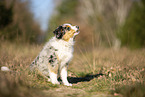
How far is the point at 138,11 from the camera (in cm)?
1348

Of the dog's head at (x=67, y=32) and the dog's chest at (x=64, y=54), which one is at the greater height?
the dog's head at (x=67, y=32)

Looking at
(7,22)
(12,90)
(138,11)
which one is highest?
(138,11)

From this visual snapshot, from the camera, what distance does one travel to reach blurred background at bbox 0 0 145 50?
939 centimetres

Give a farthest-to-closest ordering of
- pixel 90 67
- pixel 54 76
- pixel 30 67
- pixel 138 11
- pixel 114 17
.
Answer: pixel 114 17
pixel 138 11
pixel 90 67
pixel 30 67
pixel 54 76

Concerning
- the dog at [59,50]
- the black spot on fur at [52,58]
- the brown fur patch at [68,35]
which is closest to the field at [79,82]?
the dog at [59,50]

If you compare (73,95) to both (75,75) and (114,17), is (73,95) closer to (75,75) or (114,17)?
(75,75)

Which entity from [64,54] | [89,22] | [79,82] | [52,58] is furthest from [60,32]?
[89,22]

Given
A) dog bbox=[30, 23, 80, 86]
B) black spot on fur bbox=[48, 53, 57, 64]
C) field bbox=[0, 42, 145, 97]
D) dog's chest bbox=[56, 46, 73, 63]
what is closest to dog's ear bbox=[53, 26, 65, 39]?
dog bbox=[30, 23, 80, 86]

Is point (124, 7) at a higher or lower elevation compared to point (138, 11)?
higher

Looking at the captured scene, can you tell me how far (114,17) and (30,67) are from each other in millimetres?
22584

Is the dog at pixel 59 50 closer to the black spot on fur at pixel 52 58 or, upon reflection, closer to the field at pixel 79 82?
the black spot on fur at pixel 52 58

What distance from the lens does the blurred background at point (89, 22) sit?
9.39 m

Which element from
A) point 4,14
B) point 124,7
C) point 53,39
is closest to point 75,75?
point 53,39

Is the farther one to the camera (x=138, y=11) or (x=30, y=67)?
(x=138, y=11)
